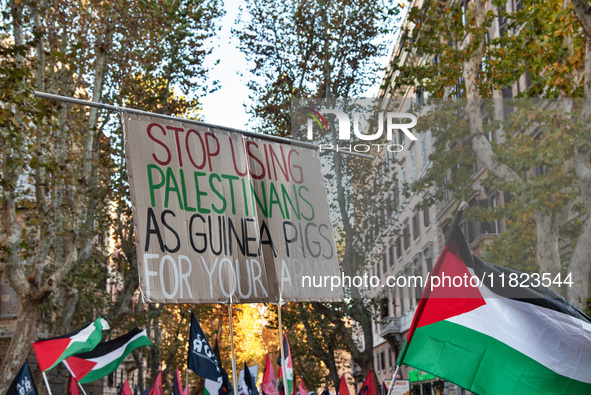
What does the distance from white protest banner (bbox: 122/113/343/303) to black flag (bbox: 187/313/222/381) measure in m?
6.42

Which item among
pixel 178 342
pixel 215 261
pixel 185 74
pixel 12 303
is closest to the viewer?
pixel 215 261

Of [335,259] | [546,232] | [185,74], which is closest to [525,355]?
[335,259]

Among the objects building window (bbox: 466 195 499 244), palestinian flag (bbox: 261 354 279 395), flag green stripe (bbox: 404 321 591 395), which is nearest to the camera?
flag green stripe (bbox: 404 321 591 395)

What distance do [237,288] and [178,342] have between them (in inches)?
1260

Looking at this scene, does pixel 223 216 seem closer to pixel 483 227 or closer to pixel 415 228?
pixel 483 227

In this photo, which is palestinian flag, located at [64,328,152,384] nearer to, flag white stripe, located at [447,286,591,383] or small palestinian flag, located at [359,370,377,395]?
small palestinian flag, located at [359,370,377,395]

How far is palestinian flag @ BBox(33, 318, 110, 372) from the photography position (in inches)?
447

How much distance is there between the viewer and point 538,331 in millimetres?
4668

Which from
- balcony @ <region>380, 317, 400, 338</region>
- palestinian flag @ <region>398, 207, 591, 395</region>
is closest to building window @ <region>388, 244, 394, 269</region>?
balcony @ <region>380, 317, 400, 338</region>

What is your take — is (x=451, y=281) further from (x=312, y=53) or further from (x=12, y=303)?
(x=12, y=303)

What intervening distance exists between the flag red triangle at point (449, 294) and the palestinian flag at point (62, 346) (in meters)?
7.57

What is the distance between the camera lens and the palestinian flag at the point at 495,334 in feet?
15.0

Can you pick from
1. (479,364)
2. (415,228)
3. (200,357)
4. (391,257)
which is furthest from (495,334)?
(391,257)

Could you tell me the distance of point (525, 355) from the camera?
4.59 m
